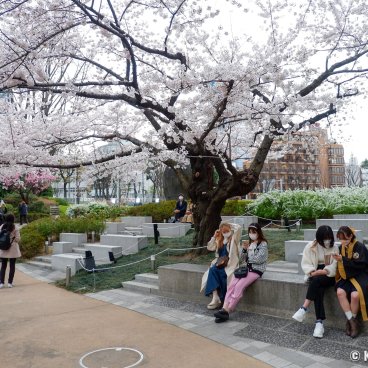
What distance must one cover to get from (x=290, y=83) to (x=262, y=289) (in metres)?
4.98

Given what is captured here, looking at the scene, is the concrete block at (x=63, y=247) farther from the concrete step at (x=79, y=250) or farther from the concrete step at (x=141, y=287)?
the concrete step at (x=141, y=287)

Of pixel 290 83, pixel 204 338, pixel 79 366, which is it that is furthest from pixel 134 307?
pixel 290 83

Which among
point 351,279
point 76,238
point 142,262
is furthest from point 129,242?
point 351,279

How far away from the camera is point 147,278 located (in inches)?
357

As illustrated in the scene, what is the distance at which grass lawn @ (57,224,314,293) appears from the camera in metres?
9.38

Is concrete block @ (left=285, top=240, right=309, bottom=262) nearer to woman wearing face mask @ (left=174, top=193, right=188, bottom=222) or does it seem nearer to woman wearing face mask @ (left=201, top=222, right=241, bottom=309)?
woman wearing face mask @ (left=201, top=222, right=241, bottom=309)

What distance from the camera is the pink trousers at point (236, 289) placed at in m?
6.01

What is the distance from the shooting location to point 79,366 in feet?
15.0

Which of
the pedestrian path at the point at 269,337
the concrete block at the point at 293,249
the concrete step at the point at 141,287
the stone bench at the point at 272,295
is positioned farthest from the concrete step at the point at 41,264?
the concrete block at the point at 293,249

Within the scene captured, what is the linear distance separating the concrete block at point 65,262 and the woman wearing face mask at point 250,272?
607cm

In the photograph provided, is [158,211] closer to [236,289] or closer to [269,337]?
[236,289]

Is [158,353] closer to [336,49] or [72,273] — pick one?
[72,273]

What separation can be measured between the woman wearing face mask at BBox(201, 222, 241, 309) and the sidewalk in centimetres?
47

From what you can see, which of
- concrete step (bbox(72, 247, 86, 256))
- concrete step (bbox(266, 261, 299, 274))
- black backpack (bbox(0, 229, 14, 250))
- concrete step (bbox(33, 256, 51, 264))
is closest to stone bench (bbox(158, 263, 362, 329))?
concrete step (bbox(266, 261, 299, 274))
